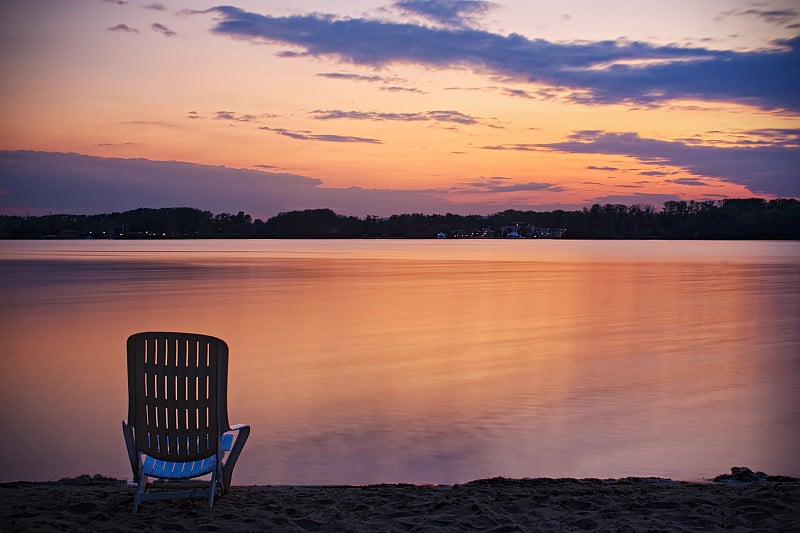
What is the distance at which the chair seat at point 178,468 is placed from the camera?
5.39 m

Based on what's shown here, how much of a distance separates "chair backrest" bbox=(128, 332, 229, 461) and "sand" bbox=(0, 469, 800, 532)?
532 millimetres

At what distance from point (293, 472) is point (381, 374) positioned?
616cm

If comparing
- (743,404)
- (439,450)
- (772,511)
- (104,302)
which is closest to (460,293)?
(104,302)

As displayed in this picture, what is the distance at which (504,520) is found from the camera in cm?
541

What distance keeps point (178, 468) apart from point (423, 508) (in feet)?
5.89

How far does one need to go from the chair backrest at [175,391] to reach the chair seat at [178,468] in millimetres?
101

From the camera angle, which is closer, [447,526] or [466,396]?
[447,526]

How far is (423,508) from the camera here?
18.9 feet

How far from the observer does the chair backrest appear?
17.3 ft

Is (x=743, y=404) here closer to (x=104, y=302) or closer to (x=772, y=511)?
(x=772, y=511)

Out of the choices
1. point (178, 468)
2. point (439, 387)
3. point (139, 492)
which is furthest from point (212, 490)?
point (439, 387)

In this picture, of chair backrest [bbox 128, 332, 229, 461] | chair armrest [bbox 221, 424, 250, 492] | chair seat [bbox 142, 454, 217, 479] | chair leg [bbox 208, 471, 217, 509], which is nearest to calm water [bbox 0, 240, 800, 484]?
chair armrest [bbox 221, 424, 250, 492]

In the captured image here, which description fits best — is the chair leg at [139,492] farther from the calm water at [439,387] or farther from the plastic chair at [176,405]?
the calm water at [439,387]

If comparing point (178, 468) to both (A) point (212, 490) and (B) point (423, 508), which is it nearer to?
(A) point (212, 490)
